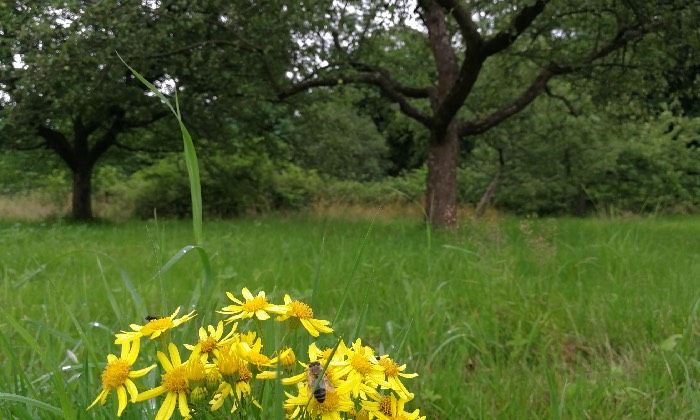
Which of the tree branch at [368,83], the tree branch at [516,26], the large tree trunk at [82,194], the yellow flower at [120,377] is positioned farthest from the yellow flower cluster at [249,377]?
the large tree trunk at [82,194]

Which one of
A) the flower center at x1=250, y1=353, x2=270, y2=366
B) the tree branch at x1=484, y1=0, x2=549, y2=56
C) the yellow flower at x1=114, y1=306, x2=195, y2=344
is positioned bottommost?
the flower center at x1=250, y1=353, x2=270, y2=366

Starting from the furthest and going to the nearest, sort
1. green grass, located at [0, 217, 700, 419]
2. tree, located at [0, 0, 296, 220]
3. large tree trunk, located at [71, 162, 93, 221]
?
1. large tree trunk, located at [71, 162, 93, 221]
2. tree, located at [0, 0, 296, 220]
3. green grass, located at [0, 217, 700, 419]

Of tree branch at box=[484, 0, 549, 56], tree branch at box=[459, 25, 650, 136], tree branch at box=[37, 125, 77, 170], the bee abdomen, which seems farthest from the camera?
tree branch at box=[37, 125, 77, 170]

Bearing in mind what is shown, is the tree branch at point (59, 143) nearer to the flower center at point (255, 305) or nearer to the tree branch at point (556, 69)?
the tree branch at point (556, 69)

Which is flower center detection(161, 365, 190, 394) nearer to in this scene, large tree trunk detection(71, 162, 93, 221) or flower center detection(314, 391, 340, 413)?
flower center detection(314, 391, 340, 413)

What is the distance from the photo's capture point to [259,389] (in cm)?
90

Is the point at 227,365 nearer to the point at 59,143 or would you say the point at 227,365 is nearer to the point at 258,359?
the point at 258,359

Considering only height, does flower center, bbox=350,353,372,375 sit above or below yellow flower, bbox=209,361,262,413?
above

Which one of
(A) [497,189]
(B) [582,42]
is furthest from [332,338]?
(A) [497,189]

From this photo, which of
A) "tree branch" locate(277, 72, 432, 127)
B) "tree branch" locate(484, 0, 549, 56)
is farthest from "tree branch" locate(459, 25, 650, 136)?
"tree branch" locate(484, 0, 549, 56)

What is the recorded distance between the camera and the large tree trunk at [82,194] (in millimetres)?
12445

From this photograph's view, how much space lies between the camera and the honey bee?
70 cm

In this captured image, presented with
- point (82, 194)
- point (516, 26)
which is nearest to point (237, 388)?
point (516, 26)

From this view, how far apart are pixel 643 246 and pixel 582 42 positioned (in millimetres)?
5104
